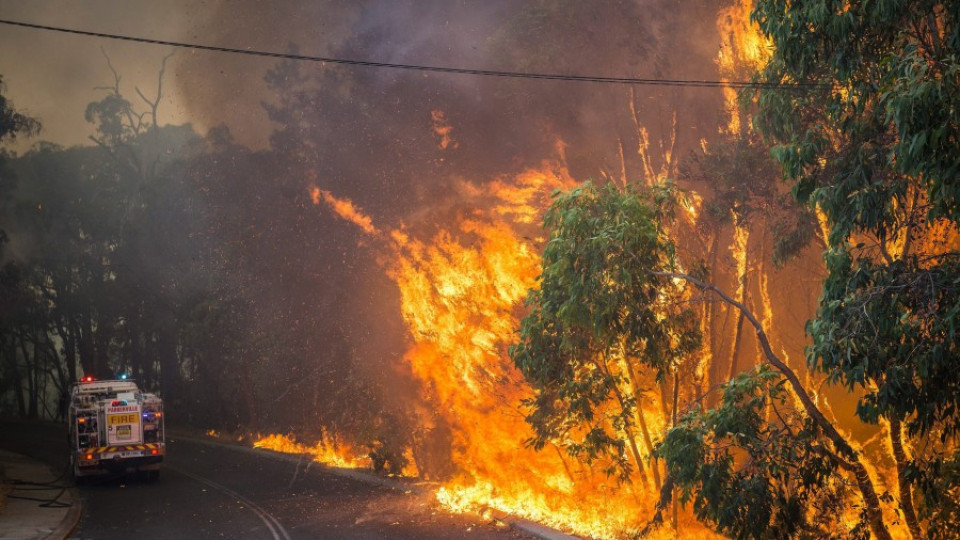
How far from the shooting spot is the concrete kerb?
13.7 metres

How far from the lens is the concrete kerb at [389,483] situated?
13656 millimetres

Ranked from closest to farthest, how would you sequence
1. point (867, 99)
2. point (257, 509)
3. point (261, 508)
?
point (867, 99) → point (257, 509) → point (261, 508)

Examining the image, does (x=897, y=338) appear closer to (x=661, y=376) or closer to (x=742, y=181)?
(x=661, y=376)

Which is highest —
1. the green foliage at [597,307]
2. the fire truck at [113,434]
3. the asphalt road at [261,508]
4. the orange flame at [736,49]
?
Result: the orange flame at [736,49]

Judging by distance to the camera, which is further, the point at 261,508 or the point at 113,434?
the point at 113,434

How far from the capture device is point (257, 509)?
1727cm

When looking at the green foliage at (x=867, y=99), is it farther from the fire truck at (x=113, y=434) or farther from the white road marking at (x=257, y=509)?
the fire truck at (x=113, y=434)

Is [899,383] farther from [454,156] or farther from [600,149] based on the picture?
[454,156]

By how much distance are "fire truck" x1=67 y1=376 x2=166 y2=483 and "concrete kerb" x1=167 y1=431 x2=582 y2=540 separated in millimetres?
4877

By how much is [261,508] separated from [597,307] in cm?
1020

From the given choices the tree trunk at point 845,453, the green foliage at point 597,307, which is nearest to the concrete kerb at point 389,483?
the green foliage at point 597,307

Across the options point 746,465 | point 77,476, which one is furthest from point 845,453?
point 77,476

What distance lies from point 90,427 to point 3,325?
39247 millimetres

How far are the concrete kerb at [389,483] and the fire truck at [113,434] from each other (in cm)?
488
